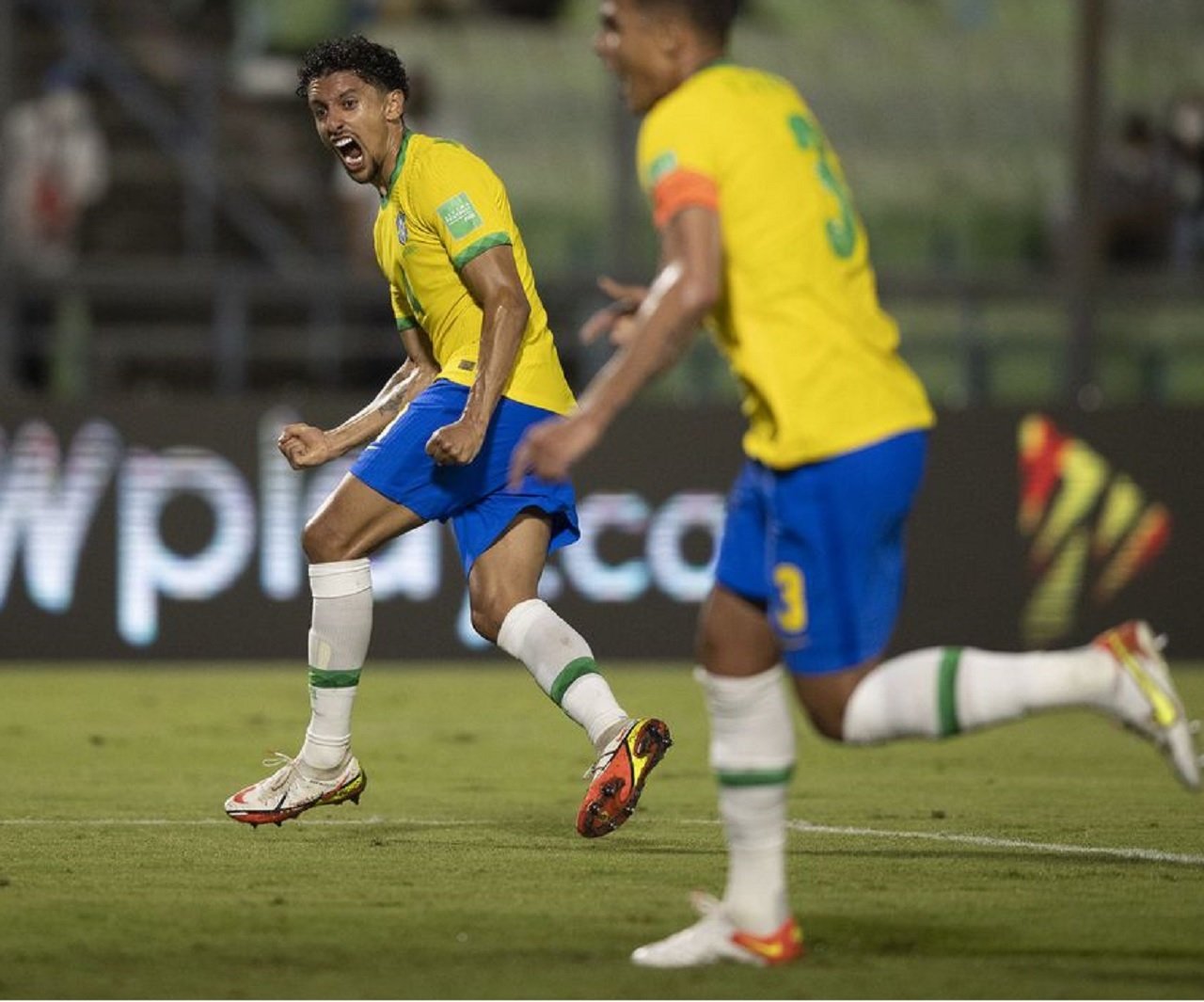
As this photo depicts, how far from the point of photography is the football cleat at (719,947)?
509 cm

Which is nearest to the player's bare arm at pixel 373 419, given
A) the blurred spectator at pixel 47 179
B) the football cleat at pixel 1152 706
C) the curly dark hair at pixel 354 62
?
the curly dark hair at pixel 354 62

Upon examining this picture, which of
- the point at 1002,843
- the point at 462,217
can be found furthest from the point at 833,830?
the point at 462,217

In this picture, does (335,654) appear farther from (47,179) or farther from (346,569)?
(47,179)

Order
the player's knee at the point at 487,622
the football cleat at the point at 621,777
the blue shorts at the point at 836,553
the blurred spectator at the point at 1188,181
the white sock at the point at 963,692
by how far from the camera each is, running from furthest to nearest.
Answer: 1. the blurred spectator at the point at 1188,181
2. the player's knee at the point at 487,622
3. the football cleat at the point at 621,777
4. the blue shorts at the point at 836,553
5. the white sock at the point at 963,692

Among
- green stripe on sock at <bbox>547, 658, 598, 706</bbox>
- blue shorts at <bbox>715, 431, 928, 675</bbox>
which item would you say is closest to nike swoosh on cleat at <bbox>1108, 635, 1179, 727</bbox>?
blue shorts at <bbox>715, 431, 928, 675</bbox>

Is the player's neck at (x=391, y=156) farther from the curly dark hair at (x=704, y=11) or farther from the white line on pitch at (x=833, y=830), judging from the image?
the curly dark hair at (x=704, y=11)

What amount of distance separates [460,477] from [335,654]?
2.06ft

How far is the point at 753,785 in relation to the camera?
202 inches

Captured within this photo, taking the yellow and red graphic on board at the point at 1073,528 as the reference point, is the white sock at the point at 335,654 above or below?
above

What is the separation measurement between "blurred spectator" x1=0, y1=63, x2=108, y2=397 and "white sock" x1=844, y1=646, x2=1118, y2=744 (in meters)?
12.5

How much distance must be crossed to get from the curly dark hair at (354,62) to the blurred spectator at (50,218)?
995 centimetres

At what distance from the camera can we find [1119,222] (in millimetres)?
17938

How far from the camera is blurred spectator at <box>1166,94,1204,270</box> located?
17.8 meters

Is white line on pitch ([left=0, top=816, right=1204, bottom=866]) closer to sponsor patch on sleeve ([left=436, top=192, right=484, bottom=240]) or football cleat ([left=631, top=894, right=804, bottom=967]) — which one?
sponsor patch on sleeve ([left=436, top=192, right=484, bottom=240])
